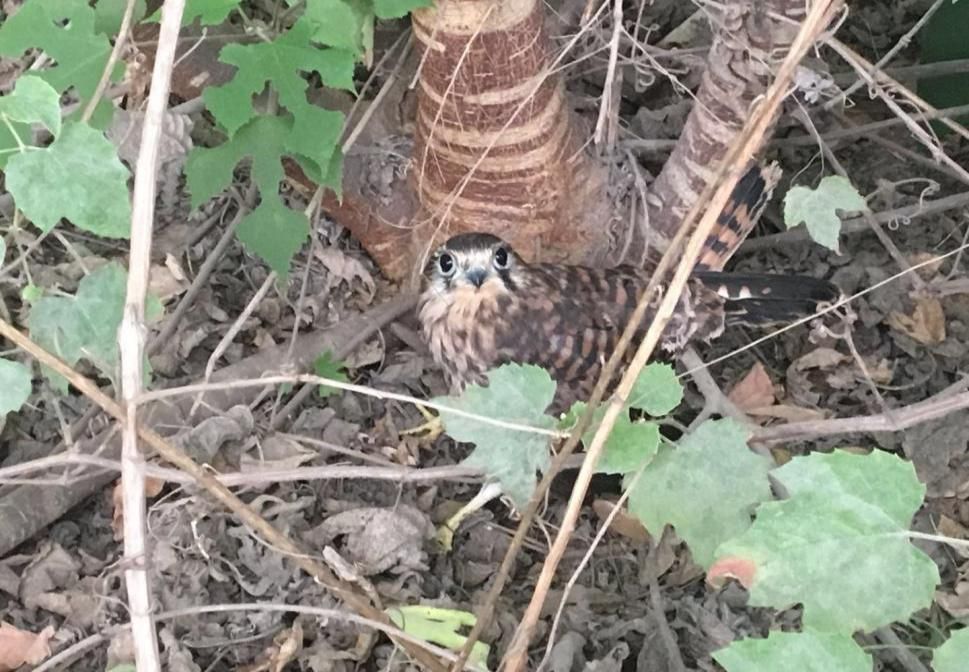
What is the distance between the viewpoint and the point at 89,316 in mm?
1269

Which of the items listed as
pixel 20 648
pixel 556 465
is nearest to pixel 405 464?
pixel 20 648

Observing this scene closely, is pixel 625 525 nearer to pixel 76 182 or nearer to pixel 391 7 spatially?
pixel 391 7

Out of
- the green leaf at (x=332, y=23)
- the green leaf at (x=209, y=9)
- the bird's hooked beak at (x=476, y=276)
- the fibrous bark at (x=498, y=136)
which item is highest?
the green leaf at (x=209, y=9)

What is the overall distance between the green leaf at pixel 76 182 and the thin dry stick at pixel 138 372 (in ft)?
0.11

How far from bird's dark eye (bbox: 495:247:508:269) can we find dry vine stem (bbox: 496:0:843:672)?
0.90 metres

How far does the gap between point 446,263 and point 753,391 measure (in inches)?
28.4

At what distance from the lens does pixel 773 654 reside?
958 mm

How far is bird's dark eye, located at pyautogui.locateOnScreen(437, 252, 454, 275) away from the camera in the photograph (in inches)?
82.6

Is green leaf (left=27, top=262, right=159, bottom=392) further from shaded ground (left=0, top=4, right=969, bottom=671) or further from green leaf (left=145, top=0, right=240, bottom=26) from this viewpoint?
green leaf (left=145, top=0, right=240, bottom=26)

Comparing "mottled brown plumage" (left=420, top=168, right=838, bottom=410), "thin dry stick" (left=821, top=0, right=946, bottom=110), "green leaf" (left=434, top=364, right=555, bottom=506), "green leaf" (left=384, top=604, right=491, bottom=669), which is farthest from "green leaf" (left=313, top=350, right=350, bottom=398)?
"thin dry stick" (left=821, top=0, right=946, bottom=110)

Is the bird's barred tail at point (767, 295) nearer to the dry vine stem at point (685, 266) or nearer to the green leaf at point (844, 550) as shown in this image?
the dry vine stem at point (685, 266)

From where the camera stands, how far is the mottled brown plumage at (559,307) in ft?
6.84

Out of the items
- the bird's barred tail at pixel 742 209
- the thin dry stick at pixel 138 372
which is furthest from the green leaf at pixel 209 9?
the bird's barred tail at pixel 742 209

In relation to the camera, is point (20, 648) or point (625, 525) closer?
point (20, 648)
